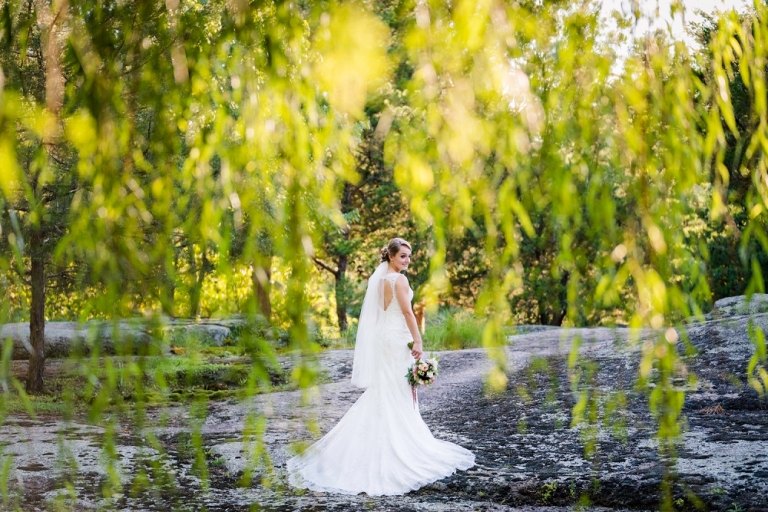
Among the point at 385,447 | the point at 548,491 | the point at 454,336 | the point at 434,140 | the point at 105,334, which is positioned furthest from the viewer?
the point at 454,336

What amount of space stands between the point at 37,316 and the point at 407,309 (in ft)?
16.3

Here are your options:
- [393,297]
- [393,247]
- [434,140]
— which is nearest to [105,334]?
[393,297]

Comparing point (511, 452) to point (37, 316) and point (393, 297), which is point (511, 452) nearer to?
point (393, 297)

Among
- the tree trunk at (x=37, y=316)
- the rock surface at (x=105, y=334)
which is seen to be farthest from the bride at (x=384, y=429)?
the tree trunk at (x=37, y=316)

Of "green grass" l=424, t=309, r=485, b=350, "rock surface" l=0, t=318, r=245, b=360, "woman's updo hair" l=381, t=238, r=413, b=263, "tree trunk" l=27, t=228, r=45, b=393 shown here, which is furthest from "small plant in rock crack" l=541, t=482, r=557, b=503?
"green grass" l=424, t=309, r=485, b=350

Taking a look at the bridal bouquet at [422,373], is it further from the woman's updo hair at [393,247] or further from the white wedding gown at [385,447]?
the woman's updo hair at [393,247]

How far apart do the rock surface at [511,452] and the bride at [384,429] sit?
0.18 meters

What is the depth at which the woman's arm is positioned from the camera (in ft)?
18.4

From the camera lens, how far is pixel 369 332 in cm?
578

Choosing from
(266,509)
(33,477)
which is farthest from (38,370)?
(266,509)

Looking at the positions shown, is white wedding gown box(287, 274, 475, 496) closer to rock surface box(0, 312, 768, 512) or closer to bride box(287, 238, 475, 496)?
bride box(287, 238, 475, 496)

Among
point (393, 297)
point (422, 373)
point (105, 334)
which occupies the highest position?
point (393, 297)

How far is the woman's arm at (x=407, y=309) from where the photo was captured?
5598 millimetres

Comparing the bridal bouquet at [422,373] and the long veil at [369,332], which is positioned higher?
the long veil at [369,332]
